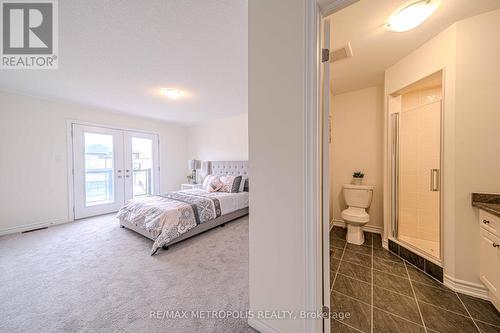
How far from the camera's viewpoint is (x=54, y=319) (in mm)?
1340

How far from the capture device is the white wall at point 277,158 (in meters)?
1.03

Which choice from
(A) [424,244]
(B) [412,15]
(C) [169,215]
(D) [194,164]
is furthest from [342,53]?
(D) [194,164]

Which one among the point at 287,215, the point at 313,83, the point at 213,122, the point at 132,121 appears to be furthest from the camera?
the point at 213,122

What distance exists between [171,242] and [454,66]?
3698 mm

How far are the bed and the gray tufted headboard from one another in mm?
706

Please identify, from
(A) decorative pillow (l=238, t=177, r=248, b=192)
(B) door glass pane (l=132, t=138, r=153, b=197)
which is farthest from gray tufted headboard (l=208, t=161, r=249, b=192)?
(B) door glass pane (l=132, t=138, r=153, b=197)

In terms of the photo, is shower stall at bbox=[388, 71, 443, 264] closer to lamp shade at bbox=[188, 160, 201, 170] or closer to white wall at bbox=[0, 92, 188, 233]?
lamp shade at bbox=[188, 160, 201, 170]

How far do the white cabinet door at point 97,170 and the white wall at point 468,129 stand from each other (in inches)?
223

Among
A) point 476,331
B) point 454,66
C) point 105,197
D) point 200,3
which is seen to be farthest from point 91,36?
point 476,331

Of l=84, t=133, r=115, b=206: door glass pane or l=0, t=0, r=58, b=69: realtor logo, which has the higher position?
l=0, t=0, r=58, b=69: realtor logo

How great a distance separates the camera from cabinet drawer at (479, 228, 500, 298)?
4.30 ft

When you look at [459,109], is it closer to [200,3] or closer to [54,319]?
[200,3]

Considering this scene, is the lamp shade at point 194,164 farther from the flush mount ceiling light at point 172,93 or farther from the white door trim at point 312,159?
the white door trim at point 312,159

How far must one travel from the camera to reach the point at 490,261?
1.38 meters
